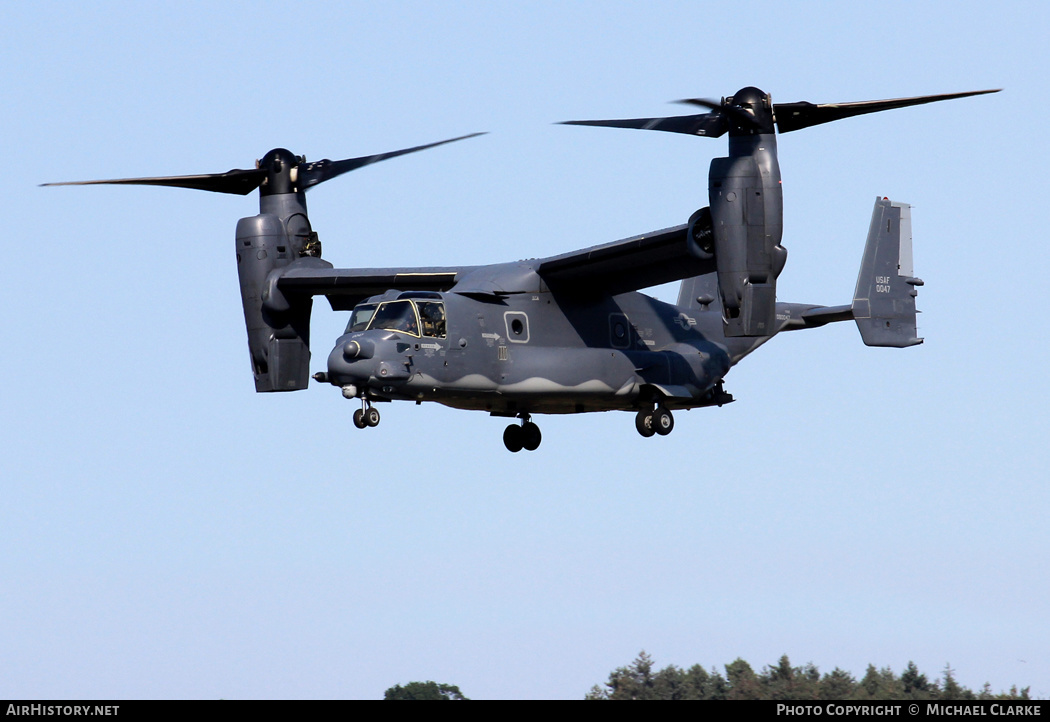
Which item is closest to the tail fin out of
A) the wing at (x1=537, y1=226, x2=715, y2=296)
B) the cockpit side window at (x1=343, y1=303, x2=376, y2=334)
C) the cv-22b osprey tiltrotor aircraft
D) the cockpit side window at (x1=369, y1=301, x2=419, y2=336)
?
the cv-22b osprey tiltrotor aircraft

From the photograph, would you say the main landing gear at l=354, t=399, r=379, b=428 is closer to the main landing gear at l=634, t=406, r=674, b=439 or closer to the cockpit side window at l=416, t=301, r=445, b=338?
the cockpit side window at l=416, t=301, r=445, b=338

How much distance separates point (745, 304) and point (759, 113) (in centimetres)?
312

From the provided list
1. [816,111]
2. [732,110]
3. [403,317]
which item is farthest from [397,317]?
[816,111]

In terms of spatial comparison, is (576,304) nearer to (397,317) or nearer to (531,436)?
(531,436)

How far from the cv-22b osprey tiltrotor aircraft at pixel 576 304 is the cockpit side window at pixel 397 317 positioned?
0.03 meters

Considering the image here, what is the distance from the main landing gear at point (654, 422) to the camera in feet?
95.1

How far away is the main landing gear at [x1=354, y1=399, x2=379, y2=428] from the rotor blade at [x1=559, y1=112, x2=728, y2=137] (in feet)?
19.3

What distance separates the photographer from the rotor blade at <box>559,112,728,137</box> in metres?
24.9

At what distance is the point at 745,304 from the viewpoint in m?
24.5

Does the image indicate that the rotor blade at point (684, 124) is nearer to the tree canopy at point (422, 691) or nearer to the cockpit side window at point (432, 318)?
the cockpit side window at point (432, 318)

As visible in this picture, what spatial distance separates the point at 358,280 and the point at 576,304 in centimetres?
447

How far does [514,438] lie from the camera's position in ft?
98.2

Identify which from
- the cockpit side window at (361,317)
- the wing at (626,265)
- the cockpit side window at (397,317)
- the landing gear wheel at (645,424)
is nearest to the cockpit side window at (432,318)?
the cockpit side window at (397,317)
